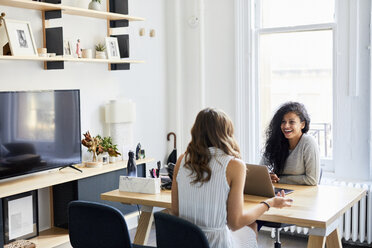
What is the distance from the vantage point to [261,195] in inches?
122

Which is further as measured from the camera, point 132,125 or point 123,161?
point 132,125

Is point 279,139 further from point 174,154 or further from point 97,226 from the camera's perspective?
point 174,154

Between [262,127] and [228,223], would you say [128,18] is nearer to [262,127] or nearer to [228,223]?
[262,127]

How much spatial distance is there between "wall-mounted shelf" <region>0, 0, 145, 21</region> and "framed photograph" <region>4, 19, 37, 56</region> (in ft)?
0.44

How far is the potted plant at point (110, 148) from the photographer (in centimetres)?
448

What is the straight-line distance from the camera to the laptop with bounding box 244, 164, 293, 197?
3057 millimetres

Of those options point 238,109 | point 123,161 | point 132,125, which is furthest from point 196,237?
point 238,109

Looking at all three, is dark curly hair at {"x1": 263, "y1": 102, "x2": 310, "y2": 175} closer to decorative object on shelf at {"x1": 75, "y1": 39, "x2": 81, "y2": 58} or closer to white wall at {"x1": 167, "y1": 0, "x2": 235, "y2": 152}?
white wall at {"x1": 167, "y1": 0, "x2": 235, "y2": 152}

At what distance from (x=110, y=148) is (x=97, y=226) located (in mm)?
1874

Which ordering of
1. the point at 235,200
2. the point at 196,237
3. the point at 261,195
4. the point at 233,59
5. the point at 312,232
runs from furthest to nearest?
1. the point at 233,59
2. the point at 261,195
3. the point at 312,232
4. the point at 235,200
5. the point at 196,237

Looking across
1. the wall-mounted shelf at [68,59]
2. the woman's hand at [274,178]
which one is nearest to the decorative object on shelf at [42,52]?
the wall-mounted shelf at [68,59]

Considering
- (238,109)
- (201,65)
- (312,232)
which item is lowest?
(312,232)

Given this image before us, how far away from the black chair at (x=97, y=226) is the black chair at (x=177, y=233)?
0.20 meters

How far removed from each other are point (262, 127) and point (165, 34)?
1383 mm
